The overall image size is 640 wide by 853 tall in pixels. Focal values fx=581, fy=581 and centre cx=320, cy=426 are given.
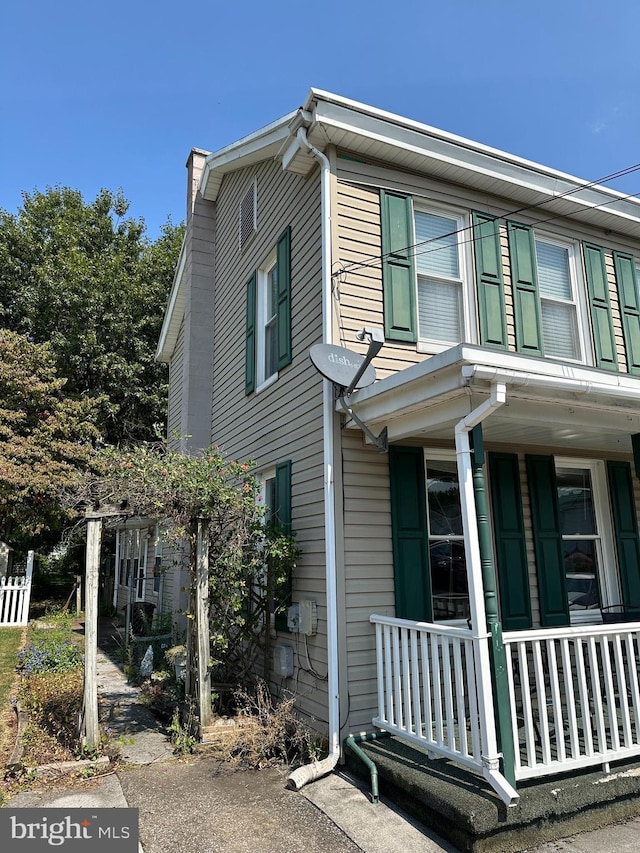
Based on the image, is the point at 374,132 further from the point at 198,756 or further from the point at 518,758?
the point at 198,756

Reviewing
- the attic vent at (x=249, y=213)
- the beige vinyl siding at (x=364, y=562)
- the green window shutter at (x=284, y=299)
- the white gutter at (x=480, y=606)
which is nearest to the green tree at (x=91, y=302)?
the attic vent at (x=249, y=213)

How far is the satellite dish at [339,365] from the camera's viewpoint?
512 cm

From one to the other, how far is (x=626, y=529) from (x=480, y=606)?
12.6 ft

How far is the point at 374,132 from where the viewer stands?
6148 millimetres

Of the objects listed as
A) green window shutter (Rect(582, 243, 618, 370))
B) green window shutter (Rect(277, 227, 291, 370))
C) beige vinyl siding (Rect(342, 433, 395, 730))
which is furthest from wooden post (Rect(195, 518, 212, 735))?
green window shutter (Rect(582, 243, 618, 370))

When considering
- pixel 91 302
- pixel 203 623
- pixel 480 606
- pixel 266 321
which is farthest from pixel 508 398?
pixel 91 302

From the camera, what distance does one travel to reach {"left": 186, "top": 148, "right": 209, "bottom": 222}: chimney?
11117 millimetres

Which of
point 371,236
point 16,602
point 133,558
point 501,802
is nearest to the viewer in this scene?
point 501,802

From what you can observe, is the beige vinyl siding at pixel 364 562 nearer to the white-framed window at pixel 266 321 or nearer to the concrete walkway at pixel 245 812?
the concrete walkway at pixel 245 812

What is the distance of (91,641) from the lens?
17.3ft

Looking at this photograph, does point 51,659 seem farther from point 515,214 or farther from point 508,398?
point 515,214

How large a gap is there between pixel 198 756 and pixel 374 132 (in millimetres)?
6397

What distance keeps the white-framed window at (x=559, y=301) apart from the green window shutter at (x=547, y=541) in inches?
65.5

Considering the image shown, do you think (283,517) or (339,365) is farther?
(283,517)
